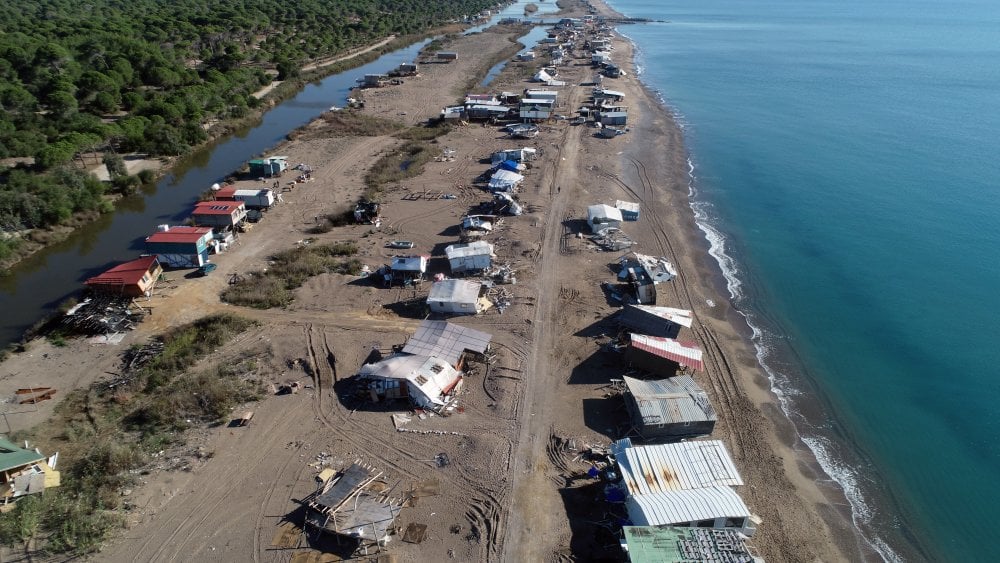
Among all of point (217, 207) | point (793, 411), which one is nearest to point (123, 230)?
point (217, 207)

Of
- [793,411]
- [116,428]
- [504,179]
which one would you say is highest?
[504,179]

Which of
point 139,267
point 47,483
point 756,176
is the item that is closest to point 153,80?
point 139,267

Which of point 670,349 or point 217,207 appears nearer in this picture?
point 670,349

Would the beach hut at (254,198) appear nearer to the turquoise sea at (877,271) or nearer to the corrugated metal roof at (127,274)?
the corrugated metal roof at (127,274)

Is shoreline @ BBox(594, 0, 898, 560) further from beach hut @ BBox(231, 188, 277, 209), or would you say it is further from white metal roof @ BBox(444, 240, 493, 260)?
beach hut @ BBox(231, 188, 277, 209)

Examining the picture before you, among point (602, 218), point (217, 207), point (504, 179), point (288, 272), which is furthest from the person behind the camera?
point (504, 179)

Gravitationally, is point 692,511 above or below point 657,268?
below

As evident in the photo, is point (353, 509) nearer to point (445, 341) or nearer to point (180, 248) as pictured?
point (445, 341)

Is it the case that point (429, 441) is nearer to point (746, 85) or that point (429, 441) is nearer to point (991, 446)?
point (991, 446)
